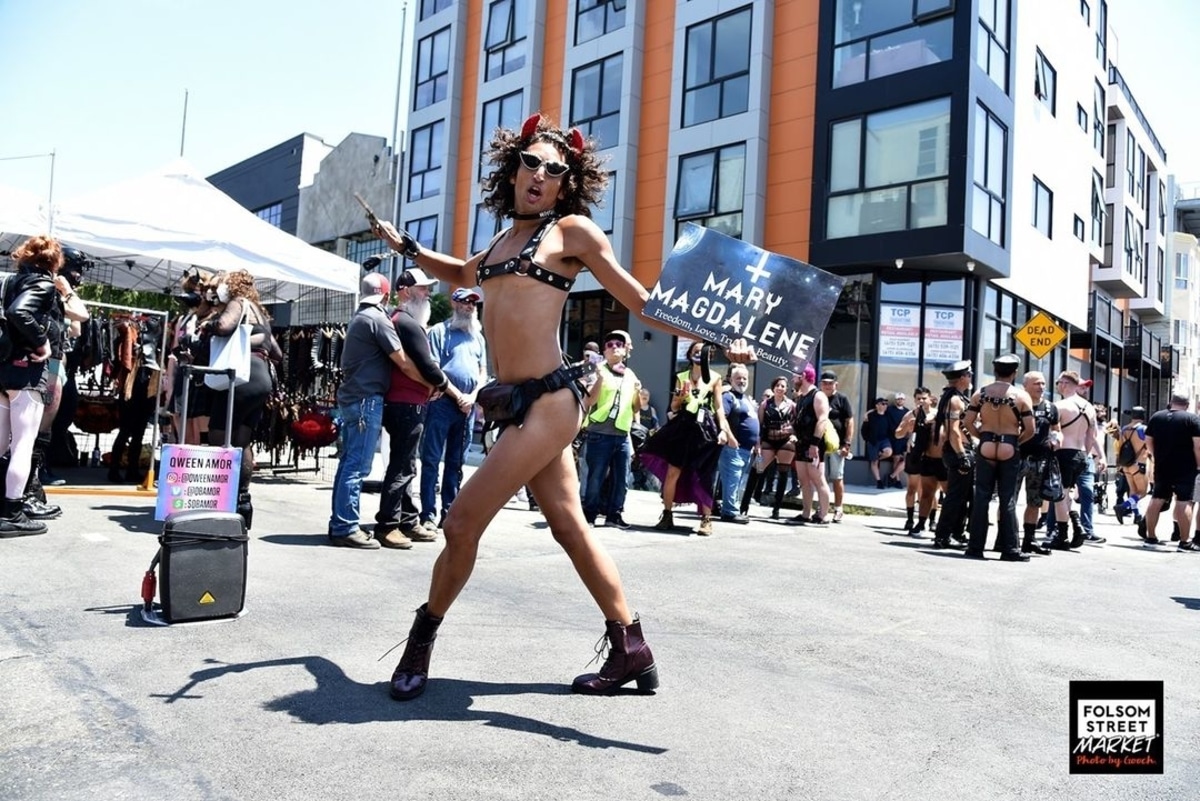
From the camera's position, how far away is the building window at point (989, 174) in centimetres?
1609

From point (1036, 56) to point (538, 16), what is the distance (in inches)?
487

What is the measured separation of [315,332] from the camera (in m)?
10.8

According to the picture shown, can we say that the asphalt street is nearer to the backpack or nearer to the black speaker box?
the black speaker box

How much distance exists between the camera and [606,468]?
347 inches

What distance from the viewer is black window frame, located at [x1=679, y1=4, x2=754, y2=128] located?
18844mm

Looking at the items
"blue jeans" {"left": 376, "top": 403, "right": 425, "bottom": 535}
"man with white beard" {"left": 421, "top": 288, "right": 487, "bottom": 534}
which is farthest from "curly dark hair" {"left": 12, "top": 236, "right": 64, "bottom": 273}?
"man with white beard" {"left": 421, "top": 288, "right": 487, "bottom": 534}

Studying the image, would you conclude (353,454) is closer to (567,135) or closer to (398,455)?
(398,455)

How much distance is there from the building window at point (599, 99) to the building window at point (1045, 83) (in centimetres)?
936

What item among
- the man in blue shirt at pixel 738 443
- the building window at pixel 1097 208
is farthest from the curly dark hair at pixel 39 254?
the building window at pixel 1097 208

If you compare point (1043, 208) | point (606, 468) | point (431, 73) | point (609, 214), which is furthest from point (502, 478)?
point (431, 73)

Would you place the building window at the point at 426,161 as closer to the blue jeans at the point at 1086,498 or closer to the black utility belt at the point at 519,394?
the blue jeans at the point at 1086,498

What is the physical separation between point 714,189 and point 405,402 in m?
14.1

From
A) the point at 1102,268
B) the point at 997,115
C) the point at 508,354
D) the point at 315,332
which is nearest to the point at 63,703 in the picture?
the point at 508,354

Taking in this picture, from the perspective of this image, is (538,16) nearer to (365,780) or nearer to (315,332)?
(315,332)
